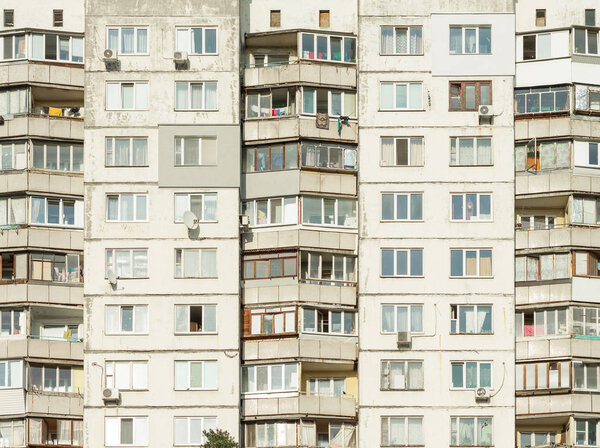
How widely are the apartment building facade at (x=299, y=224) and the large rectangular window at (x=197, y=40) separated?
80.9 inches

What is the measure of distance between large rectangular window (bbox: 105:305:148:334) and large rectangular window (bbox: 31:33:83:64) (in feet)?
38.2

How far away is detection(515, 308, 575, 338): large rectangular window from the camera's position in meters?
84.6

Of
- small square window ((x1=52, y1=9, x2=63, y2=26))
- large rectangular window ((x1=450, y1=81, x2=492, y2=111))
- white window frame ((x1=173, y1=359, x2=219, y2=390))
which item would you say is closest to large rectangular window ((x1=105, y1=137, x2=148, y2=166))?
small square window ((x1=52, y1=9, x2=63, y2=26))

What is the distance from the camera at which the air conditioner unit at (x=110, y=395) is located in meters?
83.3

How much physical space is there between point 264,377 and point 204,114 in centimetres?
1172

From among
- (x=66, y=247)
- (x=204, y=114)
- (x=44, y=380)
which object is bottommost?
(x=44, y=380)

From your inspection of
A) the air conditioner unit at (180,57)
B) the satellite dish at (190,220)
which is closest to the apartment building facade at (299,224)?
the satellite dish at (190,220)

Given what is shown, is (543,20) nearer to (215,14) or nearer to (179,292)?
(215,14)

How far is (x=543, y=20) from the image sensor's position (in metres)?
88.0

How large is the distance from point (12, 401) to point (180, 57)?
1640 centimetres

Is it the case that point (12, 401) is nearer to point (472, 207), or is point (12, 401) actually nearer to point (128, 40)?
point (128, 40)

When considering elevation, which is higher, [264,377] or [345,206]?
[345,206]

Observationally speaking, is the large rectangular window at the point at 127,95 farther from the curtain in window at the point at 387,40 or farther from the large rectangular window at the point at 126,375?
the large rectangular window at the point at 126,375

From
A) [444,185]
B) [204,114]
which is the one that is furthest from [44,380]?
[444,185]
